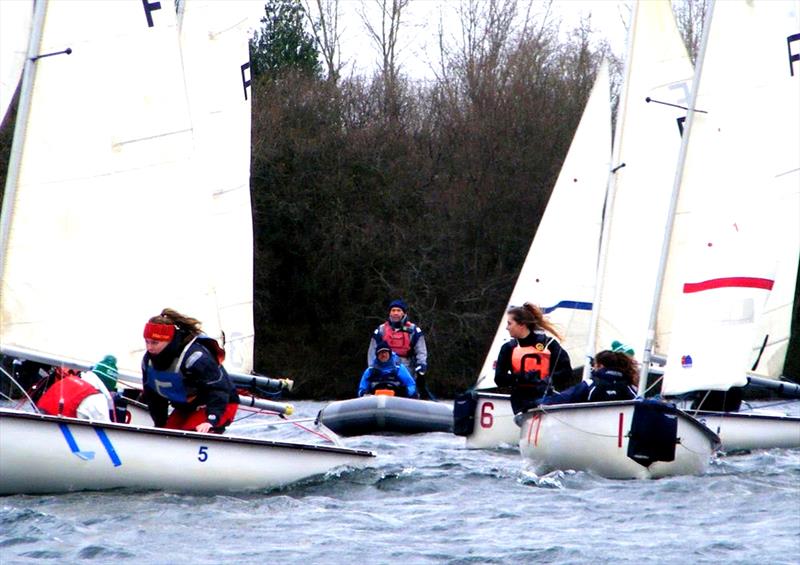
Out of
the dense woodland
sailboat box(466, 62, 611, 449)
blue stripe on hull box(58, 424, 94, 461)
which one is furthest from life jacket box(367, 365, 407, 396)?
the dense woodland

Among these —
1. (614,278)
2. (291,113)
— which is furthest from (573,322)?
(291,113)

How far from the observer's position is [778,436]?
44.6 feet

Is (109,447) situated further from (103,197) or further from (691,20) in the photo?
(691,20)

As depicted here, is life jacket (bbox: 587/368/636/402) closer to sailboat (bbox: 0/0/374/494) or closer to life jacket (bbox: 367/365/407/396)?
sailboat (bbox: 0/0/374/494)

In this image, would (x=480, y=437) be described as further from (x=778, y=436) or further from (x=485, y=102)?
(x=485, y=102)

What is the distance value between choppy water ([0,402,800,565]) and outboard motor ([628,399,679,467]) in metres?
0.20

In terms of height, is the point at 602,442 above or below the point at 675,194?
below

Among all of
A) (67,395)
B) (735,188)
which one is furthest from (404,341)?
(67,395)

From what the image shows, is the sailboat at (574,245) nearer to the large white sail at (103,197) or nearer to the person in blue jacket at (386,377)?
the person in blue jacket at (386,377)

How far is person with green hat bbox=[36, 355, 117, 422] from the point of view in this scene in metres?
8.79

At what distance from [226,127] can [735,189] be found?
17.6 ft

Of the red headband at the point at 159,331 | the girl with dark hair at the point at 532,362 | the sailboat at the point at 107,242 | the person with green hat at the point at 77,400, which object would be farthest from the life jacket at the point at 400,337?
the red headband at the point at 159,331

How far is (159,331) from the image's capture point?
8.85 meters

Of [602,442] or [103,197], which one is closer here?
[103,197]
